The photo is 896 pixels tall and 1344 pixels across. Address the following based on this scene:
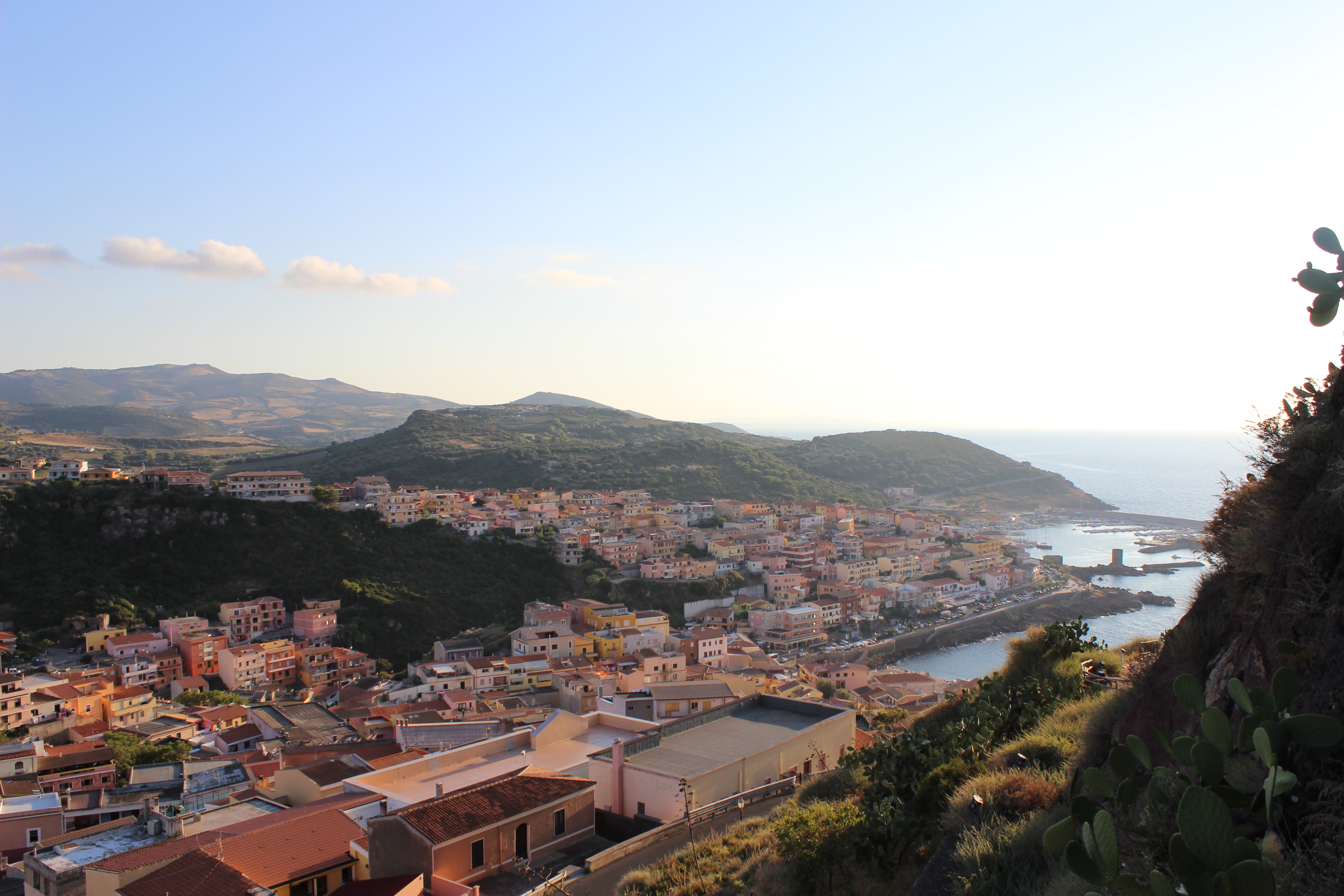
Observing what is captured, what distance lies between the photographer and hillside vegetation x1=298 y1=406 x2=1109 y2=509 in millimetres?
58031

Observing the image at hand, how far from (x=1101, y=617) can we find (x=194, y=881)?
3388 centimetres

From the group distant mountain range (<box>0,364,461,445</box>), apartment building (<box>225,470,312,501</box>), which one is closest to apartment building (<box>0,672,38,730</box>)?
apartment building (<box>225,470,312,501</box>)

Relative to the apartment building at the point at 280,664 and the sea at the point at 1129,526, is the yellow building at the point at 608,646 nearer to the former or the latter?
the apartment building at the point at 280,664

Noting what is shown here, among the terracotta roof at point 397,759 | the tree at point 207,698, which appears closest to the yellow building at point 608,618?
the tree at point 207,698

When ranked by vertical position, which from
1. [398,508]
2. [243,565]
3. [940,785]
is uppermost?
[940,785]

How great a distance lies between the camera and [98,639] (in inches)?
904

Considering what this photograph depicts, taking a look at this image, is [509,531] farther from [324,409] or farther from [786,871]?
[324,409]

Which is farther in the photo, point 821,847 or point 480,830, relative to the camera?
point 480,830

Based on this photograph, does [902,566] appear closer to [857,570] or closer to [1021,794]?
[857,570]

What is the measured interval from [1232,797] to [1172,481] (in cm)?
10202

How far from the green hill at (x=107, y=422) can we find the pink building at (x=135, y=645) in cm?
7312

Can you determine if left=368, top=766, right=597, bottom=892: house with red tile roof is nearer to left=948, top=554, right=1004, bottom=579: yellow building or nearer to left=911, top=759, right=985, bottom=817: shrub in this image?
left=911, top=759, right=985, bottom=817: shrub

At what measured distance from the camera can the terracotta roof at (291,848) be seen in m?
6.38

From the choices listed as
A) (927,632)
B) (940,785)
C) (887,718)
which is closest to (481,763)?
(887,718)
